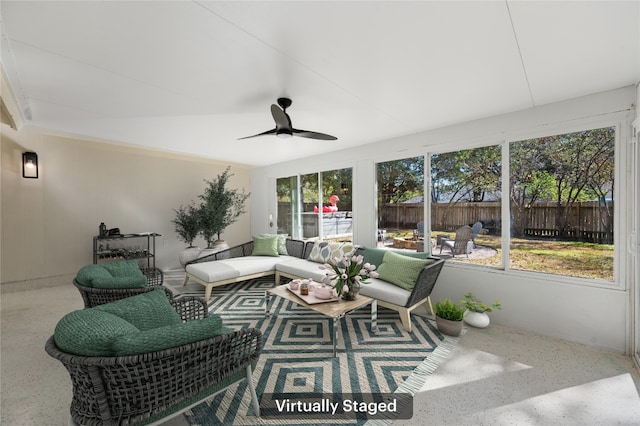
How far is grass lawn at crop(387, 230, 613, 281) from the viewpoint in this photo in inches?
102

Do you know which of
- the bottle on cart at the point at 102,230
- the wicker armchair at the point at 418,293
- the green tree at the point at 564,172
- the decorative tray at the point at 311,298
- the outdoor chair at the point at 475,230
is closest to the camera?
the green tree at the point at 564,172

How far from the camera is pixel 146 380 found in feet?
3.99

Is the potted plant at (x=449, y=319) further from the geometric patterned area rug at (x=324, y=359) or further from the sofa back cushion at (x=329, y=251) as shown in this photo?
the sofa back cushion at (x=329, y=251)

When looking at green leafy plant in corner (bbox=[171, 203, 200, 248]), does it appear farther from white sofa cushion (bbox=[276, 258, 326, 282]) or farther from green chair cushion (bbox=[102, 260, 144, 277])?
green chair cushion (bbox=[102, 260, 144, 277])

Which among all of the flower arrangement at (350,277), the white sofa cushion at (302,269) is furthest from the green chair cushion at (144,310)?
the white sofa cushion at (302,269)

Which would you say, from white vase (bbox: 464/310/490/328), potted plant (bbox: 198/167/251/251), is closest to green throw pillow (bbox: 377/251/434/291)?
white vase (bbox: 464/310/490/328)

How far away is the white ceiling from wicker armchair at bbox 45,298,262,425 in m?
1.81

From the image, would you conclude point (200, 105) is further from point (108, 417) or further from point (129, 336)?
point (108, 417)

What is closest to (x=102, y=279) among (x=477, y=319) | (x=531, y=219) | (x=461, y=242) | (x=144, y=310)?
(x=144, y=310)

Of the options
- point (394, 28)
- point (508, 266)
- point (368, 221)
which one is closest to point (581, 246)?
point (508, 266)

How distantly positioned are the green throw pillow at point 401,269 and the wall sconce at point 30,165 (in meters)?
5.45

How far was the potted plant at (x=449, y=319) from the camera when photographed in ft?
8.93

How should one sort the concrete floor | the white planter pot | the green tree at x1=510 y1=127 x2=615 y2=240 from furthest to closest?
the white planter pot
the green tree at x1=510 y1=127 x2=615 y2=240
the concrete floor

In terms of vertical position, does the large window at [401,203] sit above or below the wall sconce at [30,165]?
below
